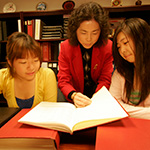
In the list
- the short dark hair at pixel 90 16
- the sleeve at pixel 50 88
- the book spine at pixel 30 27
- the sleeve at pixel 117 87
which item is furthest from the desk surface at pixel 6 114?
the book spine at pixel 30 27

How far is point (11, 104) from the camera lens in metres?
0.89

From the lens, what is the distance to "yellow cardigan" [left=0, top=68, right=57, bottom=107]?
2.92ft

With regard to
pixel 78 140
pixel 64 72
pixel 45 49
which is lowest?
pixel 78 140

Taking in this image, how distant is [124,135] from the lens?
412 millimetres

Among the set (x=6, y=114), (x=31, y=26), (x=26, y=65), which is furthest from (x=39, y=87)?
(x=31, y=26)

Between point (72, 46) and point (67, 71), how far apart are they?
8.6 inches

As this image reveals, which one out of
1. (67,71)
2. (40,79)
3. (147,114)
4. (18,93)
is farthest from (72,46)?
(147,114)

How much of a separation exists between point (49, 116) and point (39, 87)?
1.53 ft

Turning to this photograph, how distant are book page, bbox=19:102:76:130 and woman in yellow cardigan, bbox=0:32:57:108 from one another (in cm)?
27

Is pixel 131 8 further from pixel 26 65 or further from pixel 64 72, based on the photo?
pixel 26 65

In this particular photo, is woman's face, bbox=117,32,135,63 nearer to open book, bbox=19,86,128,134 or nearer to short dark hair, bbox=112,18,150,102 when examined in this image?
short dark hair, bbox=112,18,150,102

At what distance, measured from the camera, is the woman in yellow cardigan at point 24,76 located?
2.58ft

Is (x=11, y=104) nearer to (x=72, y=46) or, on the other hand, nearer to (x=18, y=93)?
(x=18, y=93)

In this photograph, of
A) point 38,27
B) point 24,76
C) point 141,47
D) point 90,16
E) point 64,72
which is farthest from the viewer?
point 38,27
